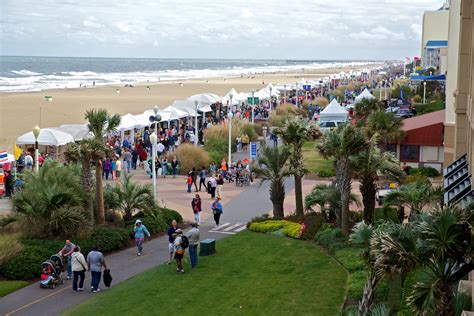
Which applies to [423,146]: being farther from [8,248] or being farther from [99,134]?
[8,248]

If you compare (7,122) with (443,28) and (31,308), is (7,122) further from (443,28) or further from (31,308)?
(443,28)

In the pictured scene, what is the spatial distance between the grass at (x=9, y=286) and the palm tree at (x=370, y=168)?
833 cm

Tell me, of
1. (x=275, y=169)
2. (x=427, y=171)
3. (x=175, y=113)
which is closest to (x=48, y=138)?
(x=275, y=169)

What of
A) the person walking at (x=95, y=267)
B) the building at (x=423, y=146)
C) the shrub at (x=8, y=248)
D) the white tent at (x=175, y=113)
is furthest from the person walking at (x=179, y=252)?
the white tent at (x=175, y=113)

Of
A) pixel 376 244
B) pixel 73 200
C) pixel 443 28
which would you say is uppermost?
pixel 443 28

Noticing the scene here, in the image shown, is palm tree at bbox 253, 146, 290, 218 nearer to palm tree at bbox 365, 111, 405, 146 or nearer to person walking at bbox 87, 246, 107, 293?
person walking at bbox 87, 246, 107, 293

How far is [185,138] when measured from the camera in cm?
3941

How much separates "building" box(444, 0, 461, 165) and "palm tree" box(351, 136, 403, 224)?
16.1 ft

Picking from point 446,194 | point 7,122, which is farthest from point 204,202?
point 7,122

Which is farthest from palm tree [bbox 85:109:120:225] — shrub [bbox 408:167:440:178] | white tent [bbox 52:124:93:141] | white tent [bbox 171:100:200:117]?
white tent [bbox 171:100:200:117]

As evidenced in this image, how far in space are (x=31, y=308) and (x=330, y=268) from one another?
6.26 m

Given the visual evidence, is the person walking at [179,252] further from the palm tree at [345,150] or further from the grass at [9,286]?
the palm tree at [345,150]

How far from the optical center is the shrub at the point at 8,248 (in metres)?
15.0

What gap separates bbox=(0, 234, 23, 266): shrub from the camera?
49.3ft
